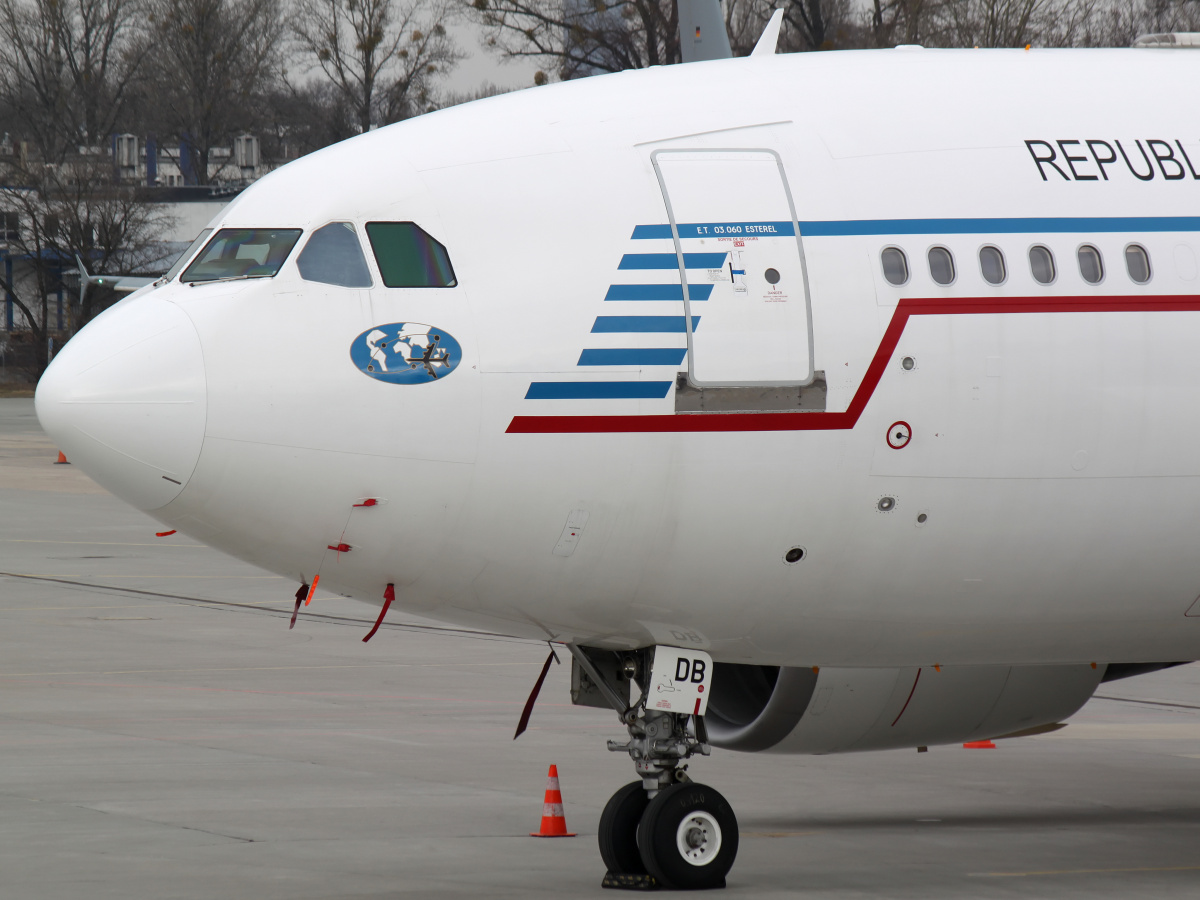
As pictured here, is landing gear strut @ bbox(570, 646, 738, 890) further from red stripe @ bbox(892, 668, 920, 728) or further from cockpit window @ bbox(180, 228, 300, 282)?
cockpit window @ bbox(180, 228, 300, 282)

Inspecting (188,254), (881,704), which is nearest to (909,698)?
(881,704)

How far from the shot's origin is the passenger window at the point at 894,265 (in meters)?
9.74

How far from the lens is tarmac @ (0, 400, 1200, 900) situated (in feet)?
37.3

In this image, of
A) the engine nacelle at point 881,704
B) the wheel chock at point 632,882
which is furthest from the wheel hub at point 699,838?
the engine nacelle at point 881,704

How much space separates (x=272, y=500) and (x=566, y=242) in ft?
6.85

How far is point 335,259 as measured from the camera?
930 centimetres

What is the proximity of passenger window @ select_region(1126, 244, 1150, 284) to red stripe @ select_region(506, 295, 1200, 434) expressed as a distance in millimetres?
138

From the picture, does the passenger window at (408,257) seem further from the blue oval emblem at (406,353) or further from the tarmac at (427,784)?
the tarmac at (427,784)

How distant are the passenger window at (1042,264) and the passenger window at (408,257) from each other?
3.31 meters

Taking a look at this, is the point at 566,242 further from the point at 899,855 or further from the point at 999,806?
the point at 999,806

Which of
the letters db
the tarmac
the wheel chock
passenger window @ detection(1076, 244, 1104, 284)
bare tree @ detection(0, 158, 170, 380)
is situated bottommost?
the tarmac

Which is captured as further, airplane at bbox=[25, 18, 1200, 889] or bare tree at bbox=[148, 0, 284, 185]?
bare tree at bbox=[148, 0, 284, 185]

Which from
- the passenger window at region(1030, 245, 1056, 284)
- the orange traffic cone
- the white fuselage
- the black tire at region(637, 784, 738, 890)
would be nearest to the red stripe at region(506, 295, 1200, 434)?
the white fuselage

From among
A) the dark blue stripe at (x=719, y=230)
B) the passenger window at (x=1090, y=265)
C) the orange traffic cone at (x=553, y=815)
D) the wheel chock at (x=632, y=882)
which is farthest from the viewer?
the orange traffic cone at (x=553, y=815)
